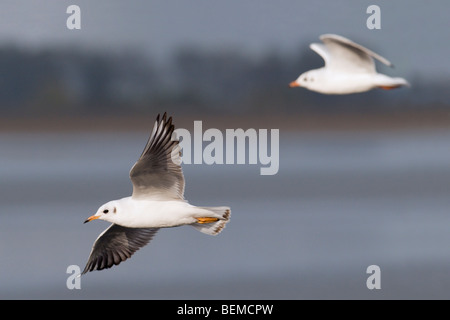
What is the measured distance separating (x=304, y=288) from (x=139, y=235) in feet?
18.4

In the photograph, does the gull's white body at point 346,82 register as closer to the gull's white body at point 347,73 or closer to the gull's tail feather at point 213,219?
the gull's white body at point 347,73

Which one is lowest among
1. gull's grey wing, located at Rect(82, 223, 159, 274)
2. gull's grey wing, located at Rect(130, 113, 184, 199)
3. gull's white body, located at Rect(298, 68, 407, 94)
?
gull's grey wing, located at Rect(82, 223, 159, 274)

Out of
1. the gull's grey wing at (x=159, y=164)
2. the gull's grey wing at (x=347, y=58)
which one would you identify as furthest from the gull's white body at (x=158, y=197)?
the gull's grey wing at (x=347, y=58)

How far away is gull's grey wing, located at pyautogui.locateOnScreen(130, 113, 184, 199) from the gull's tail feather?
0.83 feet

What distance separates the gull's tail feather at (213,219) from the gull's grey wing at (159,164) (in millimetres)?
253

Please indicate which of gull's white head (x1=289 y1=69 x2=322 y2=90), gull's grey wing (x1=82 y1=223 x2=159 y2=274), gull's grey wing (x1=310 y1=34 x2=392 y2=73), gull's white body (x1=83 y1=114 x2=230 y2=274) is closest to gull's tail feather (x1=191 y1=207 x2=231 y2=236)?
gull's white body (x1=83 y1=114 x2=230 y2=274)

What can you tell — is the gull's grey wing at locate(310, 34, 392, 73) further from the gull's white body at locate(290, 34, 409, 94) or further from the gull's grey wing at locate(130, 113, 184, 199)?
the gull's grey wing at locate(130, 113, 184, 199)

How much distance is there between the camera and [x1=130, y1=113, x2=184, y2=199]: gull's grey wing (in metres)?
5.66

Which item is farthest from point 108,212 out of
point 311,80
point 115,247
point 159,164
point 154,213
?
point 311,80

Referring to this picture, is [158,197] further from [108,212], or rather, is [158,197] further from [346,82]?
[346,82]

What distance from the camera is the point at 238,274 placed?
1227cm

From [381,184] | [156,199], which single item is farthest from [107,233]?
[381,184]

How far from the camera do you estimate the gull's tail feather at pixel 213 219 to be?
5898 millimetres

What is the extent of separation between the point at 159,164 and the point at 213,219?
587 mm
